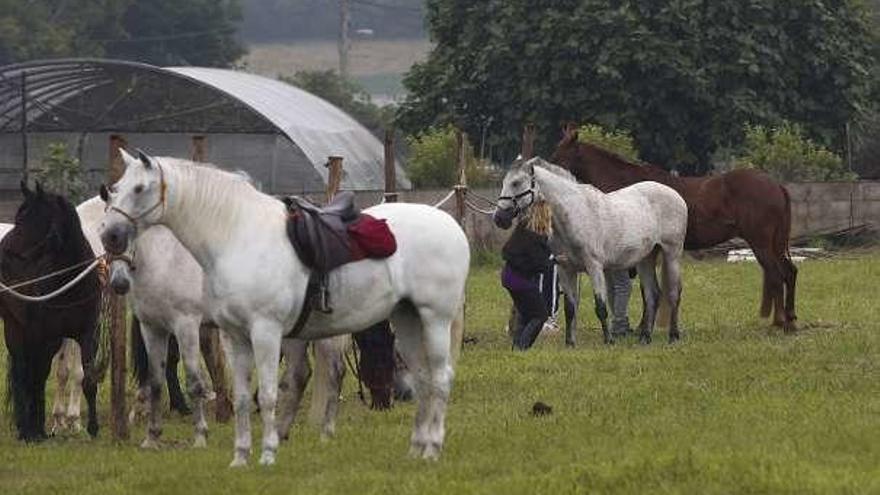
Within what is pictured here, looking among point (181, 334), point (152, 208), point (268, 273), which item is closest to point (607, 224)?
point (181, 334)

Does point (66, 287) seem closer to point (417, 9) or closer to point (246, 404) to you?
point (246, 404)

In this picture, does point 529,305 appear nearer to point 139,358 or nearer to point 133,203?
point 139,358

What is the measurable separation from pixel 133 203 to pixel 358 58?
522 feet

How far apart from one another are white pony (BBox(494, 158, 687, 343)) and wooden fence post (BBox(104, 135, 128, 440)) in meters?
6.35

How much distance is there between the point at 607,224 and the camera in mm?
21297

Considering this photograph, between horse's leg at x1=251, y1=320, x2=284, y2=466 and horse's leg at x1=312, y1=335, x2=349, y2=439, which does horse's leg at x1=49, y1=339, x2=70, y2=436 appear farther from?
horse's leg at x1=251, y1=320, x2=284, y2=466

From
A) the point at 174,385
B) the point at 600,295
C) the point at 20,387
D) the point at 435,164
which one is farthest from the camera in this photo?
the point at 435,164

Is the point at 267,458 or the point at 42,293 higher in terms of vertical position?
the point at 42,293

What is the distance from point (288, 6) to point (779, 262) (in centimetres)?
16153

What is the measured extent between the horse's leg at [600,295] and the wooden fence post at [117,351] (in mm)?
7650

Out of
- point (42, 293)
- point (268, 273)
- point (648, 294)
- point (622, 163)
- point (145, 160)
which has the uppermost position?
point (145, 160)

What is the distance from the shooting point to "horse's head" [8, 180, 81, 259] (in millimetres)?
14738

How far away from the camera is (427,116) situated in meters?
48.0

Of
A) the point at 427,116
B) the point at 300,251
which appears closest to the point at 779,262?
the point at 300,251
